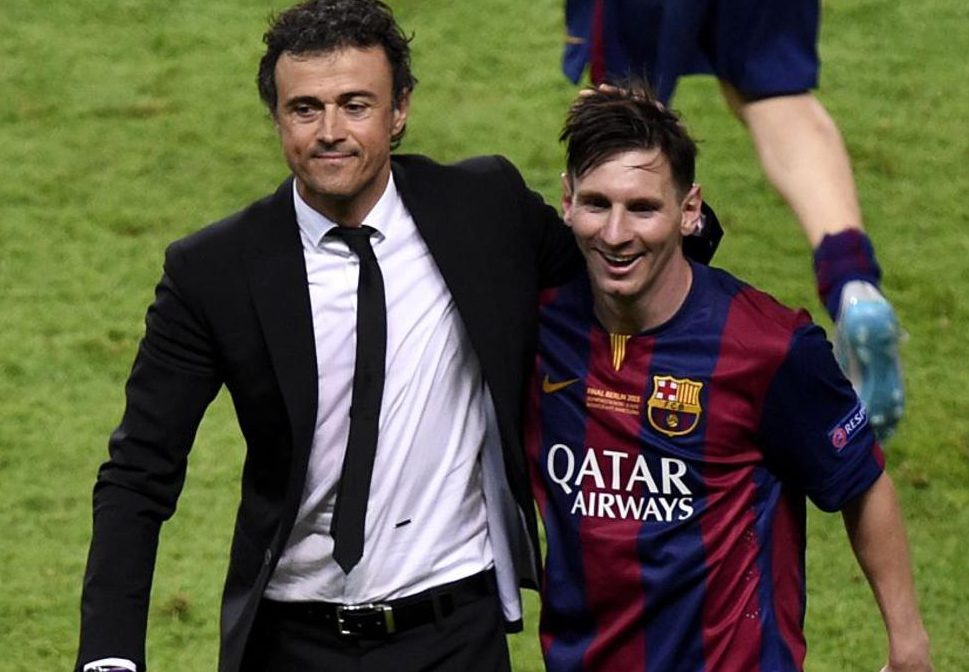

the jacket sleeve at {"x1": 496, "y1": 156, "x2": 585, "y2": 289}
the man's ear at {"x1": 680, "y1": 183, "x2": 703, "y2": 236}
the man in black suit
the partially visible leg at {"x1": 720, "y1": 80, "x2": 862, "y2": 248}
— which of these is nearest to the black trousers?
the man in black suit

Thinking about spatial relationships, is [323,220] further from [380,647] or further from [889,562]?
[889,562]

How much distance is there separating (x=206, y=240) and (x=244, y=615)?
1.81 feet

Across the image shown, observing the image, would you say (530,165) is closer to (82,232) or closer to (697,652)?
(82,232)

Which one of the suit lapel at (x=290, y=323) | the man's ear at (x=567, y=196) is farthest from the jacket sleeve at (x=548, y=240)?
the suit lapel at (x=290, y=323)

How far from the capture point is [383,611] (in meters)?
3.41

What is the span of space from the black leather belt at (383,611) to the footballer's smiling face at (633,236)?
47 cm

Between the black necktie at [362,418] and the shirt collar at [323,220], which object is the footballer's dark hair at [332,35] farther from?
the black necktie at [362,418]

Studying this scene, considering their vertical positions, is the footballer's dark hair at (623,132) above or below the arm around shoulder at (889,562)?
above

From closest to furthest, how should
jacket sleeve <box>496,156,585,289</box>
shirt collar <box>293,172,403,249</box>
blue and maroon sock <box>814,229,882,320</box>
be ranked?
shirt collar <box>293,172,403,249</box>
jacket sleeve <box>496,156,585,289</box>
blue and maroon sock <box>814,229,882,320</box>

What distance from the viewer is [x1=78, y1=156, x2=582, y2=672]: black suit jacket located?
10.9ft

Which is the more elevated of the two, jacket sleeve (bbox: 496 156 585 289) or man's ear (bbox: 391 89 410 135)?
man's ear (bbox: 391 89 410 135)

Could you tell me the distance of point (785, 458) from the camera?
3.32m

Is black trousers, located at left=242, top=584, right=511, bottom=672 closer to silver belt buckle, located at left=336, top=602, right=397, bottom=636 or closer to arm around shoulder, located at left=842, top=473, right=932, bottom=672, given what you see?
silver belt buckle, located at left=336, top=602, right=397, bottom=636

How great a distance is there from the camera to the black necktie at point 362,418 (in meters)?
3.33
